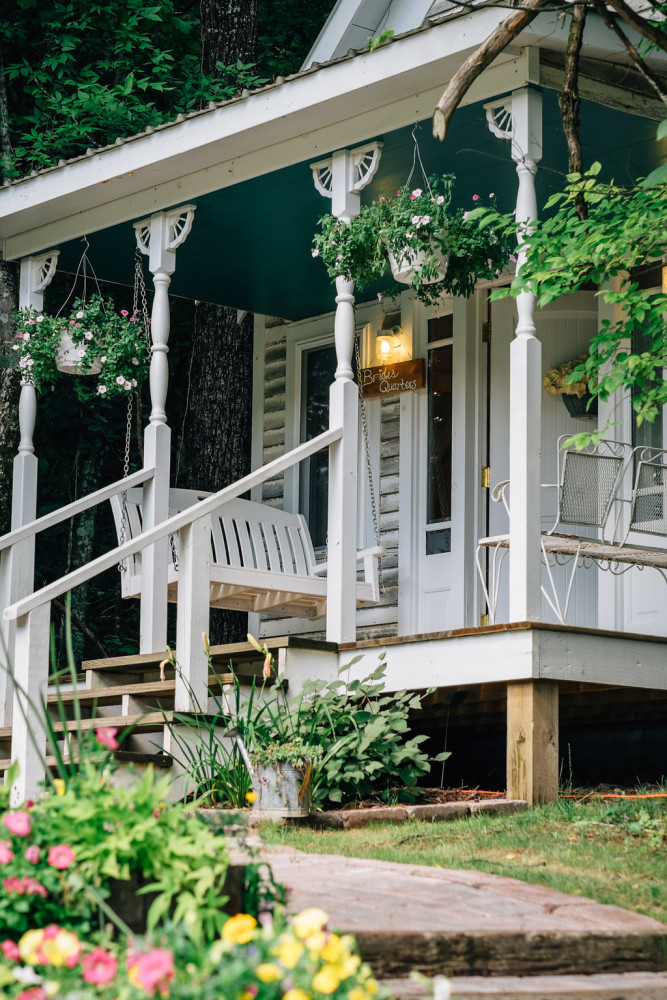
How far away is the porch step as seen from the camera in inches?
118

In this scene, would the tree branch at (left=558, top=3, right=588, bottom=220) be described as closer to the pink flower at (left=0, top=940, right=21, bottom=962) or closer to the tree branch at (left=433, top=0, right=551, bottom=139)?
the tree branch at (left=433, top=0, right=551, bottom=139)

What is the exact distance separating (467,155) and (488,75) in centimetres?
92

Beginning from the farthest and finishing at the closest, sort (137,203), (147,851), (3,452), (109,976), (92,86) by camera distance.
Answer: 1. (92,86)
2. (3,452)
3. (137,203)
4. (147,851)
5. (109,976)

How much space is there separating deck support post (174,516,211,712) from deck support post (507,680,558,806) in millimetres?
1403

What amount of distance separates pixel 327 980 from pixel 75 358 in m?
6.39

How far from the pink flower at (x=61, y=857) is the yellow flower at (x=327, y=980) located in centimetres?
77

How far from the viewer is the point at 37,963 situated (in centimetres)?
262

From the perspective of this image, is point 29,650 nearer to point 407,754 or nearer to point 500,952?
point 407,754

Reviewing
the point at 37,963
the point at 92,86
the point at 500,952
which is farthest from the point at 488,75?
the point at 92,86

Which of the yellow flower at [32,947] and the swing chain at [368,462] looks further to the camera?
the swing chain at [368,462]

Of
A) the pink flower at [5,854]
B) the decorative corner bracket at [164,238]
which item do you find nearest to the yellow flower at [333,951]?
the pink flower at [5,854]

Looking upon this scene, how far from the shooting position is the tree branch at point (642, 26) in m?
5.56

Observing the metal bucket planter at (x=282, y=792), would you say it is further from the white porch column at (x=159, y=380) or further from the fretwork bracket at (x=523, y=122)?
the fretwork bracket at (x=523, y=122)

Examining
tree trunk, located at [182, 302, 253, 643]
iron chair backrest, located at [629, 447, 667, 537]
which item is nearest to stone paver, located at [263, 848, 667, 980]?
iron chair backrest, located at [629, 447, 667, 537]
